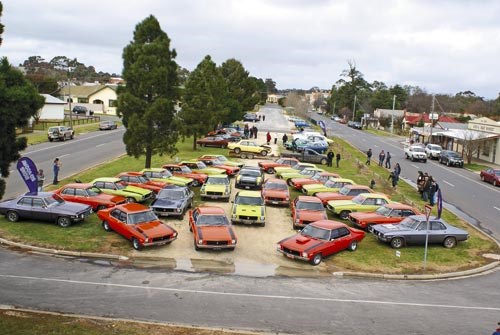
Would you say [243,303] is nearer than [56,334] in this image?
No

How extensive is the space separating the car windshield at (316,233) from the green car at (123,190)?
904cm

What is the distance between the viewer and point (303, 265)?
57.2 ft

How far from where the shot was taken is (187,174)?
98.2ft

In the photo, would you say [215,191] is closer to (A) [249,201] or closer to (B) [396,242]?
(A) [249,201]

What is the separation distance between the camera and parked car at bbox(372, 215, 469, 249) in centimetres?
1986

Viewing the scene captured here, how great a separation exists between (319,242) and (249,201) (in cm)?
550

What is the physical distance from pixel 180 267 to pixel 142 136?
619 inches

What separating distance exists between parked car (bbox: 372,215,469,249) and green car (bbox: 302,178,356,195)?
6902mm

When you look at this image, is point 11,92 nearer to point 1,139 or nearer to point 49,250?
point 1,139

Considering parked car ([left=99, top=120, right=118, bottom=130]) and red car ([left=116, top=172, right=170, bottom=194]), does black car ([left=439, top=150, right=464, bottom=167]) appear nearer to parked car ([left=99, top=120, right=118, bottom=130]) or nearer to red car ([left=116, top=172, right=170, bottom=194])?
red car ([left=116, top=172, right=170, bottom=194])

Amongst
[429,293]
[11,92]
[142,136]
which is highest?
[11,92]

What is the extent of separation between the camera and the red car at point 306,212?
69.6ft

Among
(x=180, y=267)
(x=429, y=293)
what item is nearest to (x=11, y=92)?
(x=180, y=267)

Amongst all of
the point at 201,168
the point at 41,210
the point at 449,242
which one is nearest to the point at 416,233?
the point at 449,242
